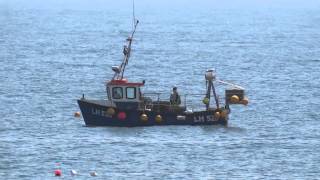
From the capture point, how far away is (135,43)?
17038cm

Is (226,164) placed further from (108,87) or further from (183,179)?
(108,87)

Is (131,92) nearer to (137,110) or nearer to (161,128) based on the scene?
(137,110)

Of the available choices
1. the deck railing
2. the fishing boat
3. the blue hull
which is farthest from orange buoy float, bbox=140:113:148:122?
the deck railing

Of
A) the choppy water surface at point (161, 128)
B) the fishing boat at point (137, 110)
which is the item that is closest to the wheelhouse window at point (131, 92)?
the fishing boat at point (137, 110)

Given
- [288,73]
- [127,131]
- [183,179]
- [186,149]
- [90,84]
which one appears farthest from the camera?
[288,73]

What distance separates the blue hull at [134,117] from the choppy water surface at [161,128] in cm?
55

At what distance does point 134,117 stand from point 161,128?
5.91ft

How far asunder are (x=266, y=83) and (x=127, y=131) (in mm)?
31971

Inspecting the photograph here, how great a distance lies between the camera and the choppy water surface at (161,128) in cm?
7662

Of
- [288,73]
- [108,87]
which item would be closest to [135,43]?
[288,73]

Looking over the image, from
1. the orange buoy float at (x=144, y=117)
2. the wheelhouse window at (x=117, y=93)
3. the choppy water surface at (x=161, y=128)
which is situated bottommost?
the choppy water surface at (x=161, y=128)

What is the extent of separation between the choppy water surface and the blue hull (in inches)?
21.5

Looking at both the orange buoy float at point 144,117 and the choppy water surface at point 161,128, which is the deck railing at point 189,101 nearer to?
the orange buoy float at point 144,117

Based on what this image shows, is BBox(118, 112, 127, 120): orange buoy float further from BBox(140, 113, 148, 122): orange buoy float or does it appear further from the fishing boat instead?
BBox(140, 113, 148, 122): orange buoy float
